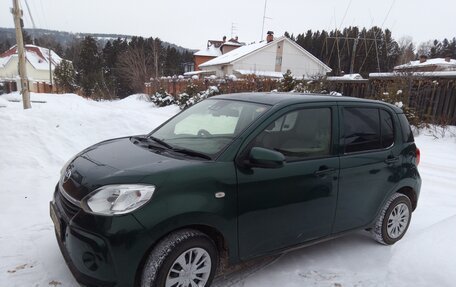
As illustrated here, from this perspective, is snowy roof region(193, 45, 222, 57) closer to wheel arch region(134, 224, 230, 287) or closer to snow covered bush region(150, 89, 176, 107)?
snow covered bush region(150, 89, 176, 107)

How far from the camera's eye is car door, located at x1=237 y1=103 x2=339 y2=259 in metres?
2.97

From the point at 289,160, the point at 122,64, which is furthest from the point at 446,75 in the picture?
the point at 122,64

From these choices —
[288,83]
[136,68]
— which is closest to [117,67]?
[136,68]

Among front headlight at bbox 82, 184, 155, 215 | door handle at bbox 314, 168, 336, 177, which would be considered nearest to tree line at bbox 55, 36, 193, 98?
door handle at bbox 314, 168, 336, 177

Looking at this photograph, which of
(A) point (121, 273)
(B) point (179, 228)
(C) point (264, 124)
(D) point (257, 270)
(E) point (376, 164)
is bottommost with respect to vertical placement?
(D) point (257, 270)

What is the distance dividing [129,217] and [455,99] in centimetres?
1214

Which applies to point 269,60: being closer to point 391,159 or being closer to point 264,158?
point 391,159

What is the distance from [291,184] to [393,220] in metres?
1.84

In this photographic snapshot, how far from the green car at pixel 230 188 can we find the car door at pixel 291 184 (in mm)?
11

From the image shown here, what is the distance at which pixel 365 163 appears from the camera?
3.71 metres

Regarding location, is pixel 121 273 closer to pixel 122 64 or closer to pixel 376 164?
pixel 376 164

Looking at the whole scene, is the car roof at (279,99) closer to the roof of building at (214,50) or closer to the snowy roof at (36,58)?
the roof of building at (214,50)

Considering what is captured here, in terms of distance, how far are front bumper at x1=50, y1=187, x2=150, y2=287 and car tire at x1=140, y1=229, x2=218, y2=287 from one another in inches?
4.5

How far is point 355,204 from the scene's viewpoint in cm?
371
